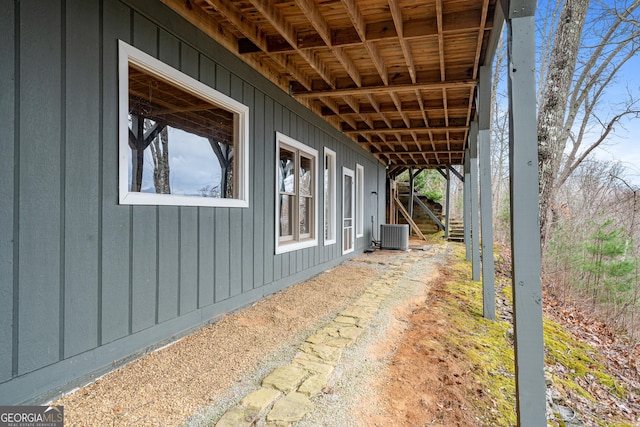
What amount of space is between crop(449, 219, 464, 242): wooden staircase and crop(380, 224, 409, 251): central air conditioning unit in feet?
13.6

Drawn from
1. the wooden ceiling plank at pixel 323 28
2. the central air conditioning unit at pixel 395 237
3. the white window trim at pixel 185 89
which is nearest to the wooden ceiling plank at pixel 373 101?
the wooden ceiling plank at pixel 323 28

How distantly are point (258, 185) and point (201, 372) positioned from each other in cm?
225

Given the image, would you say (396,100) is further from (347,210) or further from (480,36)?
(347,210)

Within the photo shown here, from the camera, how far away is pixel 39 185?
179 cm

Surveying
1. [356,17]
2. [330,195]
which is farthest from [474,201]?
[356,17]

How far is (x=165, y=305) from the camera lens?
2.63 metres

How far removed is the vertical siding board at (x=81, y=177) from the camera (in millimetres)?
1935

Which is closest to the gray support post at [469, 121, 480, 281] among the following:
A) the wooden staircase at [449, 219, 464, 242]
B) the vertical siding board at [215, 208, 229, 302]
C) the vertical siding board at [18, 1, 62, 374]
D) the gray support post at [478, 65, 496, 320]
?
the gray support post at [478, 65, 496, 320]

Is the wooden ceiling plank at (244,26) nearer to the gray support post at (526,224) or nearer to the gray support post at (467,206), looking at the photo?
the gray support post at (526,224)

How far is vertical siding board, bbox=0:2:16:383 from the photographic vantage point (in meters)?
1.63

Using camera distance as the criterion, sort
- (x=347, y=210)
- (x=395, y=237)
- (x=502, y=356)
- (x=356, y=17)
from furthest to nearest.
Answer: (x=395, y=237) < (x=347, y=210) < (x=356, y=17) < (x=502, y=356)

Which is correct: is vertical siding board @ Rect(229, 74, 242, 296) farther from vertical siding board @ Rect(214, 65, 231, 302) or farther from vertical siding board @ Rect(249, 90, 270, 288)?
vertical siding board @ Rect(249, 90, 270, 288)

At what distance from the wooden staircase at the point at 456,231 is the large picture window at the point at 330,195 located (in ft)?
25.9

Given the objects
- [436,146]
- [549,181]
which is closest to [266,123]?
[549,181]
